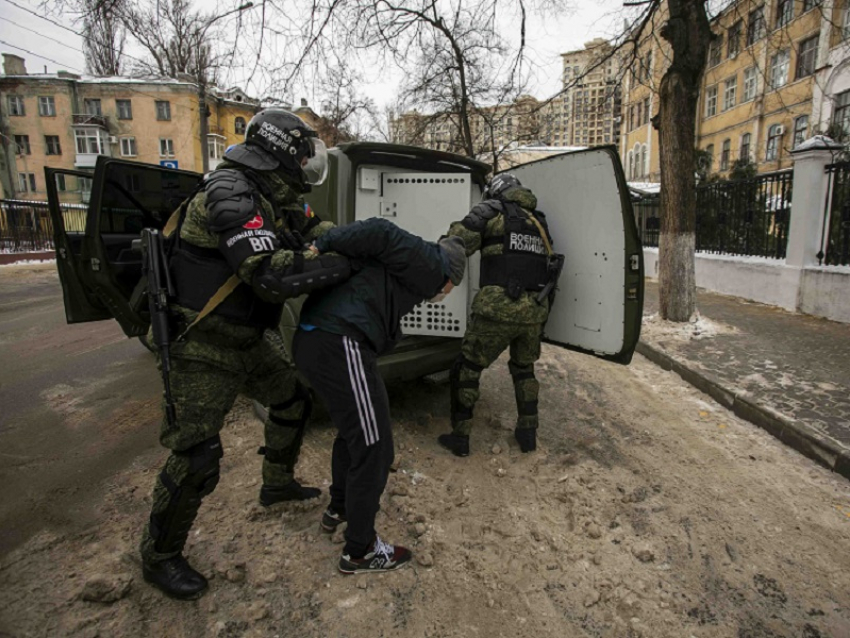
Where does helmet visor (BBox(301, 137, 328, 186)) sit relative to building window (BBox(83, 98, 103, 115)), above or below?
below

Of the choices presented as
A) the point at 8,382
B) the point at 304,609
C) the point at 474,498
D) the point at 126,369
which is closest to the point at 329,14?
the point at 126,369

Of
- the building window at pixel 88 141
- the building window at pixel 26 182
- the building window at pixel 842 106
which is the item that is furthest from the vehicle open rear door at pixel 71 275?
the building window at pixel 26 182

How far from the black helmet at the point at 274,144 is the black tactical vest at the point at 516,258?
148 cm

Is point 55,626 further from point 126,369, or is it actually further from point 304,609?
point 126,369

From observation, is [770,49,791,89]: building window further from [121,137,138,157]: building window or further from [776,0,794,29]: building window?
[121,137,138,157]: building window

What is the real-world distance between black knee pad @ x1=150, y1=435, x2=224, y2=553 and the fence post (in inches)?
330

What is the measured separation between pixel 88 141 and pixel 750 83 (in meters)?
47.1

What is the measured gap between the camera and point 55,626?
194cm

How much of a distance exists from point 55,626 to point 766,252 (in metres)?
10.3

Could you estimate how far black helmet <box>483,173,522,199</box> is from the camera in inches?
140

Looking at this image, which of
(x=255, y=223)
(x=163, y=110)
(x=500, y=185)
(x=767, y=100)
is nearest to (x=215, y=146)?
(x=163, y=110)

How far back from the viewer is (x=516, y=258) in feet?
11.1

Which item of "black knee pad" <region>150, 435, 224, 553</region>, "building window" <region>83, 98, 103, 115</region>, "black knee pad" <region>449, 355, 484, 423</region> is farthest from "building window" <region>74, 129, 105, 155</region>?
"black knee pad" <region>150, 435, 224, 553</region>

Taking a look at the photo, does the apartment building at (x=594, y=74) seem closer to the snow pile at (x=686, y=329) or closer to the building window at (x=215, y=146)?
the snow pile at (x=686, y=329)
